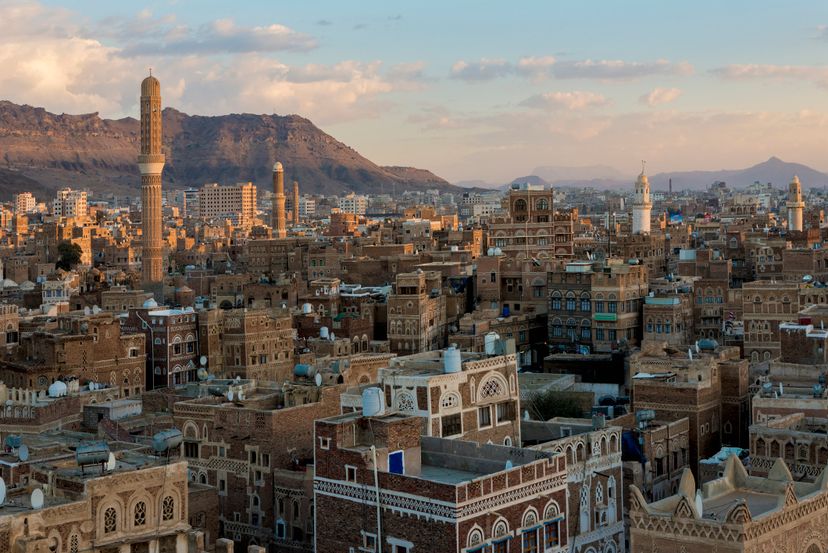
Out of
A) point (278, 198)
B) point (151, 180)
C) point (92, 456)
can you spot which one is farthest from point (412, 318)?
point (278, 198)

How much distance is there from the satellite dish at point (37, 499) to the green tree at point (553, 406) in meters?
17.8

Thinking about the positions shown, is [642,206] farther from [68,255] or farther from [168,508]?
[168,508]

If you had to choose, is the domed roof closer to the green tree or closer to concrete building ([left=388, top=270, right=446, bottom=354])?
concrete building ([left=388, top=270, right=446, bottom=354])

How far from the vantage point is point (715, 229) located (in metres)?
115

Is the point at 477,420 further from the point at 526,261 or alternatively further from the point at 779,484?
the point at 526,261

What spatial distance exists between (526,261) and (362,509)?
38319 millimetres

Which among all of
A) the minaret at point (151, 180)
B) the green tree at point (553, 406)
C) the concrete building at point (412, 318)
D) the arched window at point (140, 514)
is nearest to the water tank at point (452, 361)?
the arched window at point (140, 514)

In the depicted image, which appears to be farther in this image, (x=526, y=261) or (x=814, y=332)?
(x=526, y=261)

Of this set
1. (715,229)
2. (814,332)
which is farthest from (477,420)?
(715,229)

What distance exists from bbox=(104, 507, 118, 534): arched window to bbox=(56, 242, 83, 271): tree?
81.8 metres

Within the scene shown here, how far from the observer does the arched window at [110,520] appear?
2220 centimetres

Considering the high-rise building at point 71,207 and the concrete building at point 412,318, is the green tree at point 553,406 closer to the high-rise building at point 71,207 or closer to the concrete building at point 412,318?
the concrete building at point 412,318

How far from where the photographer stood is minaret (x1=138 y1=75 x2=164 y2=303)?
83.0 m

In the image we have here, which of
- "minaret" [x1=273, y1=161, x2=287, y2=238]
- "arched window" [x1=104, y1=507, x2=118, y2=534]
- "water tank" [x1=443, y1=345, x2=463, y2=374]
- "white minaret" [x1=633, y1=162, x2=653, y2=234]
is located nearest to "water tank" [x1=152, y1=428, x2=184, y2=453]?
"arched window" [x1=104, y1=507, x2=118, y2=534]
